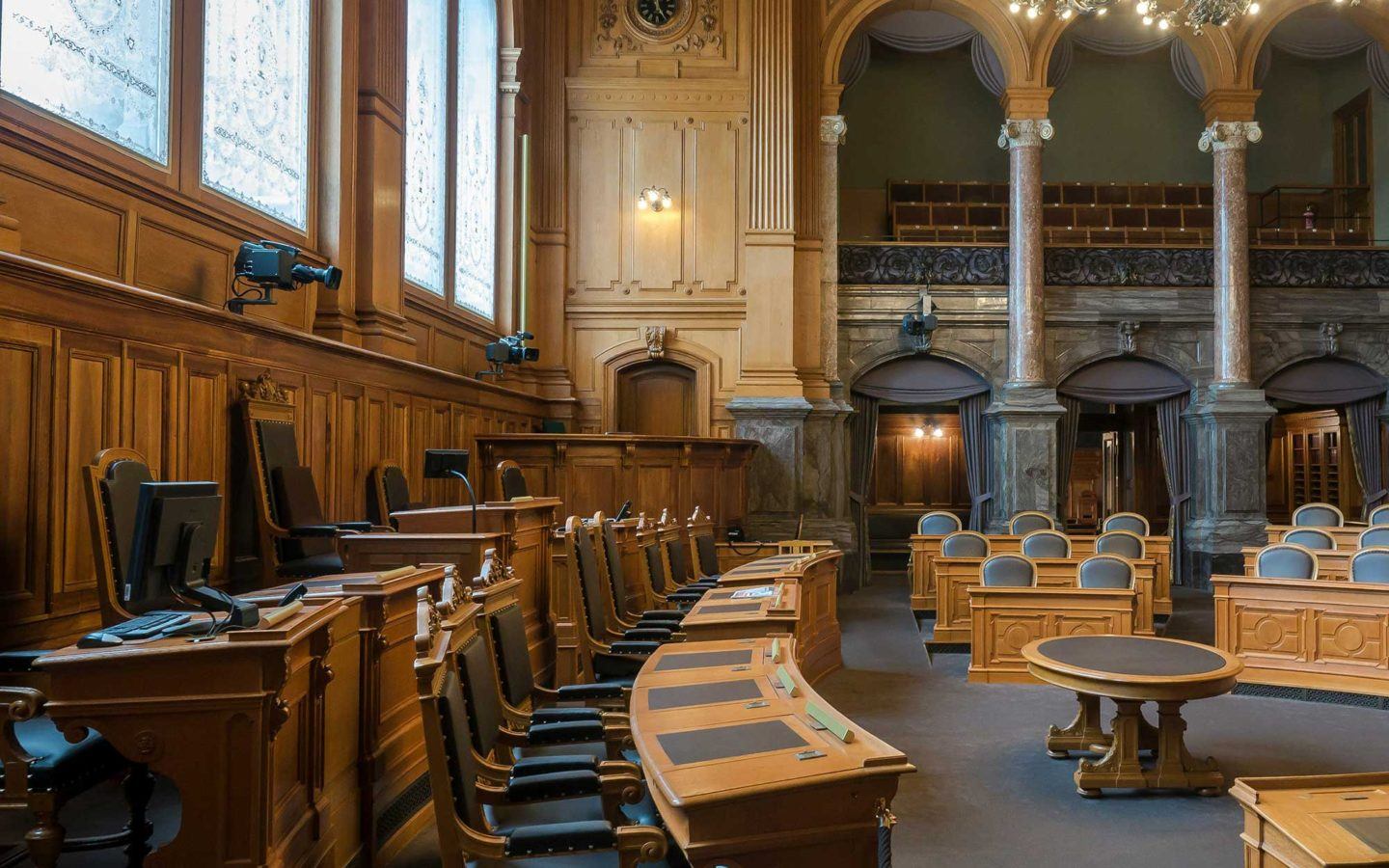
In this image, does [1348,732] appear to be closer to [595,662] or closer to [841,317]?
[595,662]

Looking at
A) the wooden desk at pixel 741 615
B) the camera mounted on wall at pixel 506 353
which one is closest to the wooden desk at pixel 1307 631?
the wooden desk at pixel 741 615

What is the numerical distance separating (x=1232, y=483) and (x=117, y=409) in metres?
12.1

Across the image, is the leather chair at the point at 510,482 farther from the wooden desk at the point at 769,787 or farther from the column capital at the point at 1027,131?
the column capital at the point at 1027,131

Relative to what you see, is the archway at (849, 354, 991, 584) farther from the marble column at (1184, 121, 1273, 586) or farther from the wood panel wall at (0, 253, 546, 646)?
the wood panel wall at (0, 253, 546, 646)

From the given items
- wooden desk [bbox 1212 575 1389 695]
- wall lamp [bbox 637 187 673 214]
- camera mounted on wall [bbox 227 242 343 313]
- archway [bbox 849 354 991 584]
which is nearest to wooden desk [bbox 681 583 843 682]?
camera mounted on wall [bbox 227 242 343 313]

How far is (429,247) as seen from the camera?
28.3 ft

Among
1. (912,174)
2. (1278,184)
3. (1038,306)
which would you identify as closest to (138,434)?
(1038,306)

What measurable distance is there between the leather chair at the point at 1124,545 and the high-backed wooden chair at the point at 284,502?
6359mm

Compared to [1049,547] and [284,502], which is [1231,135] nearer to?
[1049,547]

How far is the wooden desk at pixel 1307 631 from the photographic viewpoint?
6.16 metres

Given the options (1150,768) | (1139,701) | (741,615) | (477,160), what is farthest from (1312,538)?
(477,160)

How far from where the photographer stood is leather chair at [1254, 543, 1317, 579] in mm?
6785

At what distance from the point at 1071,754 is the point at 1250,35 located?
11.4 meters

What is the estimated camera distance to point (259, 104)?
607 cm
